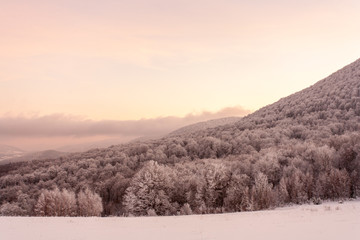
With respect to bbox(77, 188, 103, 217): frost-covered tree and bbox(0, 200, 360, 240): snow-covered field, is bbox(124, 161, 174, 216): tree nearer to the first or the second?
bbox(77, 188, 103, 217): frost-covered tree

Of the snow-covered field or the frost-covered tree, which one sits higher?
the snow-covered field

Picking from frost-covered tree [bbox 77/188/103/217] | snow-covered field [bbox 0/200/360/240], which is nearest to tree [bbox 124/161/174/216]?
frost-covered tree [bbox 77/188/103/217]

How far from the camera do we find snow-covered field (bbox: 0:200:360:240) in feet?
81.1

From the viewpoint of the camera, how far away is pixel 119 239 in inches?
1041

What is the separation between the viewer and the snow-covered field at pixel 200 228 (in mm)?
24734

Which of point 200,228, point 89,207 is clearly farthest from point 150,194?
point 200,228

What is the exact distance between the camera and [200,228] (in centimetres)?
2936

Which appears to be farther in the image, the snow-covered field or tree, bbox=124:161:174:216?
tree, bbox=124:161:174:216

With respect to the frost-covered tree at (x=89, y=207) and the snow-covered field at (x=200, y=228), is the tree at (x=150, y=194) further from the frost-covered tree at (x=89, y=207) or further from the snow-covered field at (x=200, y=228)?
the snow-covered field at (x=200, y=228)

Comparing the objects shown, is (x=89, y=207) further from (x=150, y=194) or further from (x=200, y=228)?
(x=200, y=228)

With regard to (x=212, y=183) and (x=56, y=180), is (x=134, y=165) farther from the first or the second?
(x=212, y=183)

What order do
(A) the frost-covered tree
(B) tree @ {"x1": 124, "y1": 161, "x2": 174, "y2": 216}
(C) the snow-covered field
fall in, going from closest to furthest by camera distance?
(C) the snow-covered field < (A) the frost-covered tree < (B) tree @ {"x1": 124, "y1": 161, "x2": 174, "y2": 216}

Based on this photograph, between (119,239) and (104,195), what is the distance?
3589 inches

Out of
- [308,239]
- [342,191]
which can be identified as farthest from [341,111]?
[308,239]
